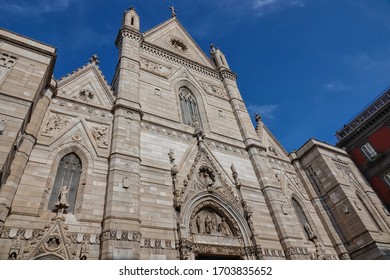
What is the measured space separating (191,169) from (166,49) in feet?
34.2

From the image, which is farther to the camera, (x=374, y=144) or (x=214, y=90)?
(x=374, y=144)

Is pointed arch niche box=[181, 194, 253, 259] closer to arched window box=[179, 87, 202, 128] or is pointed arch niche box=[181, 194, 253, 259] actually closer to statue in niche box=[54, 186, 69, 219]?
statue in niche box=[54, 186, 69, 219]

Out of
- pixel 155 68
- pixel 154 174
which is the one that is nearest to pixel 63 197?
pixel 154 174

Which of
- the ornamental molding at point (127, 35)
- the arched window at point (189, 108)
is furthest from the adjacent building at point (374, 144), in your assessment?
the ornamental molding at point (127, 35)

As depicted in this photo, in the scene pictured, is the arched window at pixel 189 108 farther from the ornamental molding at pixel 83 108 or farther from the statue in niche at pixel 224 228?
the statue in niche at pixel 224 228

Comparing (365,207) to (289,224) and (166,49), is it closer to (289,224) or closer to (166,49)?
(289,224)

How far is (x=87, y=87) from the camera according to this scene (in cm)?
1297

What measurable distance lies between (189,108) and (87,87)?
6539 millimetres

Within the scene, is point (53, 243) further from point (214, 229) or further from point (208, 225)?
point (214, 229)

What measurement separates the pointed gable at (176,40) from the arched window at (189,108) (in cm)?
381

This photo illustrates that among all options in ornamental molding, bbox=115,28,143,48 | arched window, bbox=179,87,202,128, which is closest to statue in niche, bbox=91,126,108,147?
arched window, bbox=179,87,202,128

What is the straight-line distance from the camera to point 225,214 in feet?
39.4

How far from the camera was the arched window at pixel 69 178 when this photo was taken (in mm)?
8931
